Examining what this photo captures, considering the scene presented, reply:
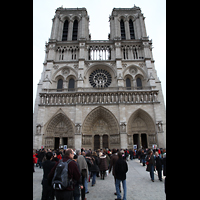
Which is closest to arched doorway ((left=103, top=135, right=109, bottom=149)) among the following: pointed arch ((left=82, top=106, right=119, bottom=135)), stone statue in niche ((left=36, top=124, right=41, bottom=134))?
pointed arch ((left=82, top=106, right=119, bottom=135))

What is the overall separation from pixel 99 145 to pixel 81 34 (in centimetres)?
1901

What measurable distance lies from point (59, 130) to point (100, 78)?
1018 cm

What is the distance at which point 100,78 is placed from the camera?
74.2 ft

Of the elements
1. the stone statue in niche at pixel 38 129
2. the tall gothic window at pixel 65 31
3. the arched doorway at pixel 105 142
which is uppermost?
the tall gothic window at pixel 65 31

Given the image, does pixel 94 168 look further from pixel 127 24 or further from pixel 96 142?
pixel 127 24

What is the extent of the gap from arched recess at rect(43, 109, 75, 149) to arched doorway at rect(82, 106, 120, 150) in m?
1.88

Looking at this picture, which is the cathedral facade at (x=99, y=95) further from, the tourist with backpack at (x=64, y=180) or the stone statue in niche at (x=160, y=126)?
the tourist with backpack at (x=64, y=180)

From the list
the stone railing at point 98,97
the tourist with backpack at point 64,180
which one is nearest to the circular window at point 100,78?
the stone railing at point 98,97

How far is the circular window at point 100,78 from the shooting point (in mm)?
22234

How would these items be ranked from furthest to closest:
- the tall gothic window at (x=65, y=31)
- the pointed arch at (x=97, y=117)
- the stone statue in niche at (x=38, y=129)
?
the tall gothic window at (x=65, y=31)
the pointed arch at (x=97, y=117)
the stone statue in niche at (x=38, y=129)

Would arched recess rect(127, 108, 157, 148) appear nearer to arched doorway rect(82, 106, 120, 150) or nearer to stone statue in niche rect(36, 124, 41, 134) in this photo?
arched doorway rect(82, 106, 120, 150)
